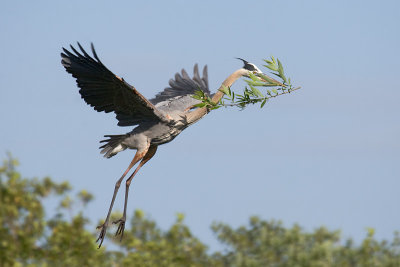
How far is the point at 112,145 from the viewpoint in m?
9.70

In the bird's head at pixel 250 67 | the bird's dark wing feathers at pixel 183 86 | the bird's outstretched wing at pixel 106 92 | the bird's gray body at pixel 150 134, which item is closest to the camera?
the bird's outstretched wing at pixel 106 92

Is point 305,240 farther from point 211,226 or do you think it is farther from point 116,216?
point 116,216

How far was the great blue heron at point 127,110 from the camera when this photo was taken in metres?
9.03

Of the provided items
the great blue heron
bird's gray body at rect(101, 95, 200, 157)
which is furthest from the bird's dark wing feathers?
bird's gray body at rect(101, 95, 200, 157)

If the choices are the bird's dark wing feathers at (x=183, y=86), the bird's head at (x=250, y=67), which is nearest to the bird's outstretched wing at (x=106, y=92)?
the bird's head at (x=250, y=67)

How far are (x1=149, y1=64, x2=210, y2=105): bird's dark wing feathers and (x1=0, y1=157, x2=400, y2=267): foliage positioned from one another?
482 centimetres

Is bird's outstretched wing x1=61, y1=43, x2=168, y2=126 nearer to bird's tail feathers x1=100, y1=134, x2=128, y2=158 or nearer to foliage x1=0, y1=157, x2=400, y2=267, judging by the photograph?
bird's tail feathers x1=100, y1=134, x2=128, y2=158

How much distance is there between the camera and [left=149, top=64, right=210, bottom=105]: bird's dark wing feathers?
11.5 m

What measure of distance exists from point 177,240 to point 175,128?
823cm

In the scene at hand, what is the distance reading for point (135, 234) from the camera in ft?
58.1

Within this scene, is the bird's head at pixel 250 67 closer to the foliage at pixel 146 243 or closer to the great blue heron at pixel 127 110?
the great blue heron at pixel 127 110

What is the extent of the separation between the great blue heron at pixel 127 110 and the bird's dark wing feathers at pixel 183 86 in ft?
4.08

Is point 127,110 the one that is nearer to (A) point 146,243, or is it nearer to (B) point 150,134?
(B) point 150,134

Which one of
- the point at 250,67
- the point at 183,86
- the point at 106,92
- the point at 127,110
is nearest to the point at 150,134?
the point at 127,110
